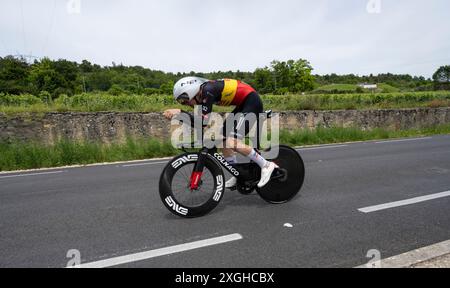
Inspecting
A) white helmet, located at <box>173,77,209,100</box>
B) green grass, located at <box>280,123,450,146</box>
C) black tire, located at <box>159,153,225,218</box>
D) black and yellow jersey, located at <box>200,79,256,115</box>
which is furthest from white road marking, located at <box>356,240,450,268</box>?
green grass, located at <box>280,123,450,146</box>

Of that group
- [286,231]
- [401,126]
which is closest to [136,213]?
[286,231]

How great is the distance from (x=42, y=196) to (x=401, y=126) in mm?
19423

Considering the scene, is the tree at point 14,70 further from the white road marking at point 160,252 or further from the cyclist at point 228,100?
the white road marking at point 160,252

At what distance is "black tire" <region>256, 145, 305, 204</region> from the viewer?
4.17 metres

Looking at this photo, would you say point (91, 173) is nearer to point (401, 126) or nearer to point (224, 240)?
point (224, 240)

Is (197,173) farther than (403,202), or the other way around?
(403,202)

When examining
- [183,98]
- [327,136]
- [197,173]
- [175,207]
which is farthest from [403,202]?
[327,136]

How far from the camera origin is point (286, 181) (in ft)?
13.9

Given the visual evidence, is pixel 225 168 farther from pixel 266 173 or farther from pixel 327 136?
pixel 327 136

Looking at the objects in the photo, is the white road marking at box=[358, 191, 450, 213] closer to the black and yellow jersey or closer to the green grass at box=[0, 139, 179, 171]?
the black and yellow jersey

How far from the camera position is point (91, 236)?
322cm

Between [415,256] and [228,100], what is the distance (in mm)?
2586

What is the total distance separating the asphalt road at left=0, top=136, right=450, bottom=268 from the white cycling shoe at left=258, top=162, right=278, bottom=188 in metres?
0.39

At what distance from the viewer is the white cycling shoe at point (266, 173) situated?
12.5 feet
